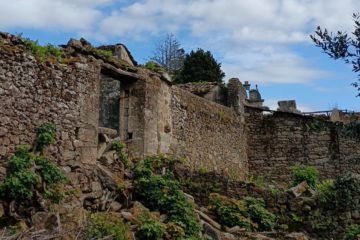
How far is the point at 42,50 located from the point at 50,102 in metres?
1.07

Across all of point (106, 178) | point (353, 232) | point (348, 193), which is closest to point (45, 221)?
point (106, 178)

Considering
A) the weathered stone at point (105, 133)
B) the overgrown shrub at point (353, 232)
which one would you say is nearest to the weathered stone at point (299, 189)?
the overgrown shrub at point (353, 232)

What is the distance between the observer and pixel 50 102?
10672mm

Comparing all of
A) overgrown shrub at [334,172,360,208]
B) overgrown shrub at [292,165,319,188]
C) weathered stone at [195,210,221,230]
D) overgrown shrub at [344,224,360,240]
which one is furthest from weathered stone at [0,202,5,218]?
overgrown shrub at [292,165,319,188]

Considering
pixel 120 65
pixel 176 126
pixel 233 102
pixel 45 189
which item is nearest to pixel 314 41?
pixel 45 189

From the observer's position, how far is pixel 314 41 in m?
6.05

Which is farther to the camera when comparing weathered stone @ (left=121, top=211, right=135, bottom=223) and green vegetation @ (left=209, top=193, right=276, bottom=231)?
green vegetation @ (left=209, top=193, right=276, bottom=231)

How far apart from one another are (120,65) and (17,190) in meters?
5.18

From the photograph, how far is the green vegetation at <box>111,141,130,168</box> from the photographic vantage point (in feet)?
40.3

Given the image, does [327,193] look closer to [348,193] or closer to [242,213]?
[348,193]

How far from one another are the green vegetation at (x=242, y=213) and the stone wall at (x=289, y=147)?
8688mm

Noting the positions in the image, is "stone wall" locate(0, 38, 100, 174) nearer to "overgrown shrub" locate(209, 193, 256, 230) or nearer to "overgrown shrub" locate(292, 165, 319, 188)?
"overgrown shrub" locate(209, 193, 256, 230)

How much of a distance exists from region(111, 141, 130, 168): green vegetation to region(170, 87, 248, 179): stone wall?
2850 mm

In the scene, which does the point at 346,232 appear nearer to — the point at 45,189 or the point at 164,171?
the point at 164,171
